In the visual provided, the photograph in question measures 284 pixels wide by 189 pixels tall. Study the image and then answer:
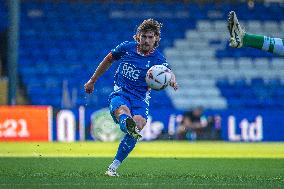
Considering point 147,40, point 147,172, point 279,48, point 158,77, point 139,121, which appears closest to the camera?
point 279,48

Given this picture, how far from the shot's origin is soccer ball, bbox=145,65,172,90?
1008cm

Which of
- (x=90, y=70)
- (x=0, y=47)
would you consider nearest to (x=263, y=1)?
(x=90, y=70)

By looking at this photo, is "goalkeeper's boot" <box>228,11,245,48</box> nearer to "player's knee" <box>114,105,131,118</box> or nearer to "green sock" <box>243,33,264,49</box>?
"green sock" <box>243,33,264,49</box>

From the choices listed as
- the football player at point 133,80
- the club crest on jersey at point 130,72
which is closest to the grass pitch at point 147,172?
the football player at point 133,80

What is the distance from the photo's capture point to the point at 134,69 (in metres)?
10.9

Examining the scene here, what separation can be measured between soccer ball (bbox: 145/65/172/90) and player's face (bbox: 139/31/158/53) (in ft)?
1.51

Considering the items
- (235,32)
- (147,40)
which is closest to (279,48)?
(235,32)

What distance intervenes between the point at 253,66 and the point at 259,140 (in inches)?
240

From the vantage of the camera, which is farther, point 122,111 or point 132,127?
point 122,111

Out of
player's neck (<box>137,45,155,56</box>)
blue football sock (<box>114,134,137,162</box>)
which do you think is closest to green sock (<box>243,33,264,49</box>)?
player's neck (<box>137,45,155,56</box>)

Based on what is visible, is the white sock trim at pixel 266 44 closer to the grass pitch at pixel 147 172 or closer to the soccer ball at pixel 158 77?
the soccer ball at pixel 158 77

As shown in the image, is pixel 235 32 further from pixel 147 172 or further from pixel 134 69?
pixel 147 172

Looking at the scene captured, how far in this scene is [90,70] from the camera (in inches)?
1117

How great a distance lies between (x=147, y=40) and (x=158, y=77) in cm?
67
